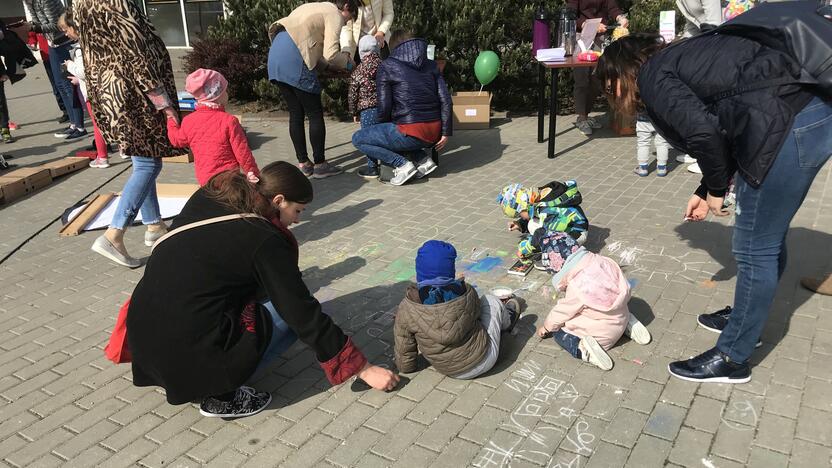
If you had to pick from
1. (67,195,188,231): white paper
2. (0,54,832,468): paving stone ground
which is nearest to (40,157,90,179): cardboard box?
(67,195,188,231): white paper

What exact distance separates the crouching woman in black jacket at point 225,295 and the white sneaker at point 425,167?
11.7 feet

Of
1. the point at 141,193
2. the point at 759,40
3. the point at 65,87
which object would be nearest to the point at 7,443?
the point at 141,193

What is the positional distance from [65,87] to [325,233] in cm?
564

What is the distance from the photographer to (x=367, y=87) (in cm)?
647

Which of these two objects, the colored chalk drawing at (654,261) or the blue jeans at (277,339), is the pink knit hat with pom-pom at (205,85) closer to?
the blue jeans at (277,339)

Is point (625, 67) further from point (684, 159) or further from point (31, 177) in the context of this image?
point (31, 177)

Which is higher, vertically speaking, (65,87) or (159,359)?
(65,87)

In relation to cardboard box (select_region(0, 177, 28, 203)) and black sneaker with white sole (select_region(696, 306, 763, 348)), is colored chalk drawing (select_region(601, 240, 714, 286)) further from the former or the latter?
cardboard box (select_region(0, 177, 28, 203))

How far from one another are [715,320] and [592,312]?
736mm

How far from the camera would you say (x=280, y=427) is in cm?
276

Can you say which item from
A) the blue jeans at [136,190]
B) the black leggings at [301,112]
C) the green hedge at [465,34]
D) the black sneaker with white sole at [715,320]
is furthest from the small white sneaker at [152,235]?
the green hedge at [465,34]

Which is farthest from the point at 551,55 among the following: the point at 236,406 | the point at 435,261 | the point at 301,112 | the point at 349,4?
the point at 236,406

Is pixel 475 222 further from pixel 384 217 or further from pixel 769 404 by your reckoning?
pixel 769 404

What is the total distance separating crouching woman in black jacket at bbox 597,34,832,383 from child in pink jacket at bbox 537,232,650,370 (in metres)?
0.45
